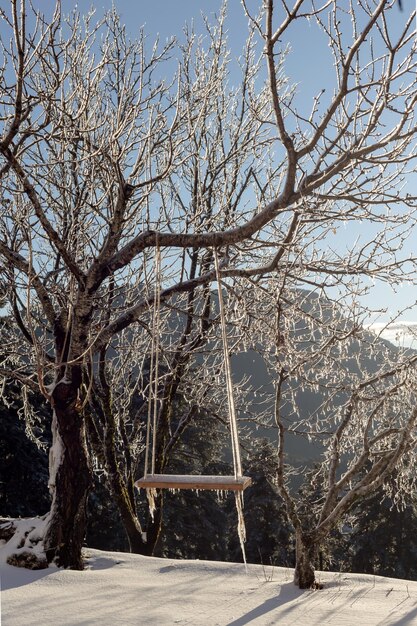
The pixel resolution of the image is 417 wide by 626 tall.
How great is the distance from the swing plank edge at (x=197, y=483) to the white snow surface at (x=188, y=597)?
4.23 ft

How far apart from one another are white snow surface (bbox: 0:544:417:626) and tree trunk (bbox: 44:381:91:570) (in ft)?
1.01

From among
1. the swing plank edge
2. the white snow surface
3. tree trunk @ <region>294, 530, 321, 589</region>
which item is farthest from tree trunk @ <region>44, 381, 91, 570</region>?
the swing plank edge

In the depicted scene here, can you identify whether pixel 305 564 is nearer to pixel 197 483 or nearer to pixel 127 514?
pixel 197 483

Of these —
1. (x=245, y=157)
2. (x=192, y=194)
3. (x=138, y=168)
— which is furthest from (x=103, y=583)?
(x=245, y=157)

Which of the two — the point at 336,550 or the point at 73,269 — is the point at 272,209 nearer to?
the point at 73,269

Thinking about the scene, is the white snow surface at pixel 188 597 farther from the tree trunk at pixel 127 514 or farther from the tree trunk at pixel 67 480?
the tree trunk at pixel 127 514

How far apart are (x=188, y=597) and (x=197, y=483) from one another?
7.13 feet

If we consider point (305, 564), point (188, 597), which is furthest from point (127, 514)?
point (188, 597)

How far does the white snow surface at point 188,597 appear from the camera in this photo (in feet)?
14.7

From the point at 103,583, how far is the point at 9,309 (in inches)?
212

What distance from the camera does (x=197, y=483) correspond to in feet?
11.9

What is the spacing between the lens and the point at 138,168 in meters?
6.98

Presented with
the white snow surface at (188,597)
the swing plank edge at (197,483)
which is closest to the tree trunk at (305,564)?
the white snow surface at (188,597)

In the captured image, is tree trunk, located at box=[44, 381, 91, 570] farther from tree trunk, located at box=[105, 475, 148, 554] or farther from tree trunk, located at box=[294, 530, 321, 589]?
tree trunk, located at box=[105, 475, 148, 554]
